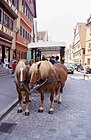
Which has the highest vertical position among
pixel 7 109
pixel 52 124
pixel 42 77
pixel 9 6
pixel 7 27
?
pixel 9 6

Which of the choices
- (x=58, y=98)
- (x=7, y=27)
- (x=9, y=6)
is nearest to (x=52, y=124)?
(x=58, y=98)

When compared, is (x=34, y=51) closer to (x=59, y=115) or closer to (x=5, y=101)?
(x=5, y=101)

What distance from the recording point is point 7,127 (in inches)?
243

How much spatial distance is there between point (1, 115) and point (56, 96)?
3.36m

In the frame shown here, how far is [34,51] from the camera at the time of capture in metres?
15.3

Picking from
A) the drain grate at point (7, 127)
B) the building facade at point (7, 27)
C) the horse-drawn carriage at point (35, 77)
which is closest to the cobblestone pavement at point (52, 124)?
the drain grate at point (7, 127)

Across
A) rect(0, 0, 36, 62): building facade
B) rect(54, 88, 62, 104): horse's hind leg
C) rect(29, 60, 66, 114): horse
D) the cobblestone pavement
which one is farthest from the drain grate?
rect(0, 0, 36, 62): building facade

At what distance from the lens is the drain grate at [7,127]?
19.4 ft

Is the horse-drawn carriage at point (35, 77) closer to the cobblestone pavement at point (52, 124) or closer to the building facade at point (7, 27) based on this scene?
the cobblestone pavement at point (52, 124)

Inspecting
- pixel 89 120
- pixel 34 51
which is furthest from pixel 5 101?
pixel 34 51

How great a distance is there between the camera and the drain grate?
591cm

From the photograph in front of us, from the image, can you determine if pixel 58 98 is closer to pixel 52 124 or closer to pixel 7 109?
pixel 7 109

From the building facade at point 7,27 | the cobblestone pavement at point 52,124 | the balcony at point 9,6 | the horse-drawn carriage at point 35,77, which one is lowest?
the cobblestone pavement at point 52,124

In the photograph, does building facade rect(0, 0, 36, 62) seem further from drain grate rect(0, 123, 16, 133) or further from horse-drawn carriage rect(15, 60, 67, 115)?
drain grate rect(0, 123, 16, 133)
